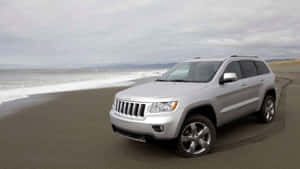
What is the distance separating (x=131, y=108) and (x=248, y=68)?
9.93 ft

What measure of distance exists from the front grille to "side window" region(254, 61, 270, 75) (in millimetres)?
3363

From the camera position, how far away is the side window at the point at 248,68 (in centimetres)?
491

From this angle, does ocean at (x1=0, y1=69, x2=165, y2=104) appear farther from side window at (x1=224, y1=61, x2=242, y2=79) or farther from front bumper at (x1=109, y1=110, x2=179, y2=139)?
side window at (x1=224, y1=61, x2=242, y2=79)

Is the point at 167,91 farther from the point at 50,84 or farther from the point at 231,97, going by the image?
the point at 50,84

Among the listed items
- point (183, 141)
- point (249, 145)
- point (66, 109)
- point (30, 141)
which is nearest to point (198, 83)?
point (183, 141)

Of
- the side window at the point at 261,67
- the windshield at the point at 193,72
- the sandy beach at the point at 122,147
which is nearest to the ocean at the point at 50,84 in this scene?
the sandy beach at the point at 122,147

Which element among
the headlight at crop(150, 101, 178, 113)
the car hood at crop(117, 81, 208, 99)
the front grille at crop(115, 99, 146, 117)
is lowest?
the front grille at crop(115, 99, 146, 117)

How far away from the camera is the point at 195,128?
3.76 m

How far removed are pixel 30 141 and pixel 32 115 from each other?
112 inches

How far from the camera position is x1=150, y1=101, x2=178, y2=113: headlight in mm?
3461

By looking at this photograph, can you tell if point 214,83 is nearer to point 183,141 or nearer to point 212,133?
point 212,133

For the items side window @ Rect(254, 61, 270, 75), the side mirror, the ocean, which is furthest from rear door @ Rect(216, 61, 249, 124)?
the ocean

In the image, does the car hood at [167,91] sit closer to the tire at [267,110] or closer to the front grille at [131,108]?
the front grille at [131,108]

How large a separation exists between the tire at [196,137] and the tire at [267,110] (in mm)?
2207
